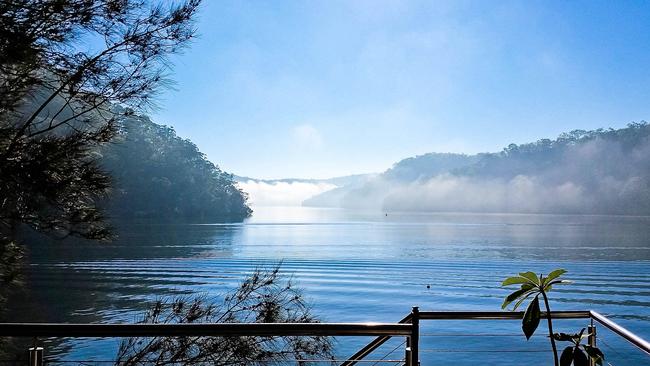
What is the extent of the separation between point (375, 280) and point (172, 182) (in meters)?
43.6

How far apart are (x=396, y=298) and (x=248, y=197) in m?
67.6

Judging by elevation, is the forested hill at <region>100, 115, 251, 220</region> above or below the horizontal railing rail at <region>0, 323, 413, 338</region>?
A: above

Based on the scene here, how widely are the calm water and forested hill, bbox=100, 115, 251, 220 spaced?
39.3ft

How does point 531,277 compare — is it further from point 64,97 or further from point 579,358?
point 64,97

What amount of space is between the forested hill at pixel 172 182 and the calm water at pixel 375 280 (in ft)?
39.3

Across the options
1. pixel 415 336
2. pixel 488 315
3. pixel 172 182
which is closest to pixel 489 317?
pixel 488 315

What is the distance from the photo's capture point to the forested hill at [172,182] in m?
56.6

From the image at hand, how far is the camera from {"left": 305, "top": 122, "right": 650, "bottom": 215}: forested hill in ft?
407

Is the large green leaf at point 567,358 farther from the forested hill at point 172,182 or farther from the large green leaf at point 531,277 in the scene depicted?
the forested hill at point 172,182

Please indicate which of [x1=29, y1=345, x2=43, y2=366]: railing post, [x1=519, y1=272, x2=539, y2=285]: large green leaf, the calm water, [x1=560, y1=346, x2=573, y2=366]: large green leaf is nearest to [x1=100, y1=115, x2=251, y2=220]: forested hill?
the calm water

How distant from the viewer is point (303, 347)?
11.7 feet

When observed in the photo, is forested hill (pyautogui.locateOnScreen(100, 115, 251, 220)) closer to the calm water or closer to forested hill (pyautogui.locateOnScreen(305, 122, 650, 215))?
the calm water

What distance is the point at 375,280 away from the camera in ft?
87.7

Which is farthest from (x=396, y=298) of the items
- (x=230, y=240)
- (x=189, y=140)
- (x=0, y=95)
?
(x=189, y=140)
